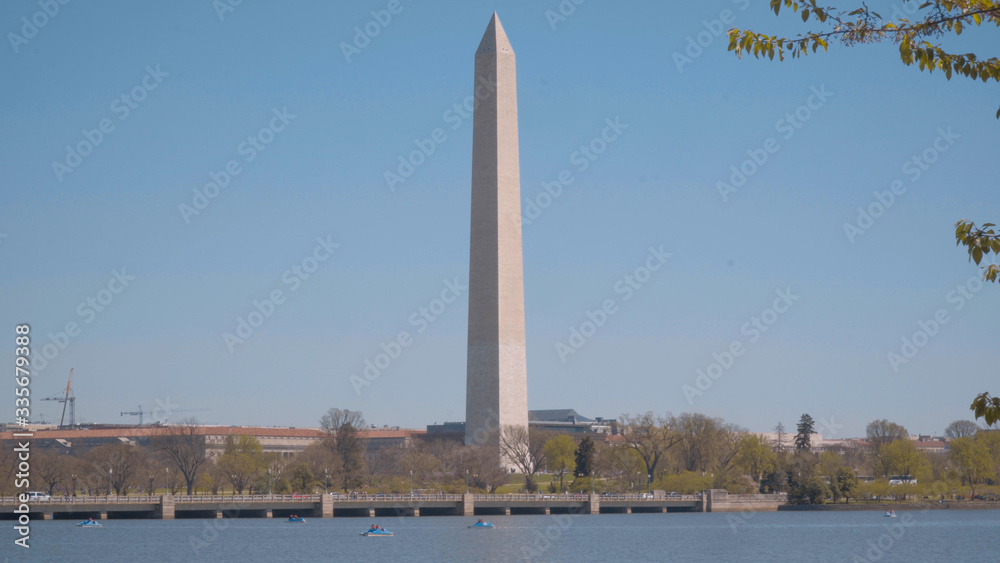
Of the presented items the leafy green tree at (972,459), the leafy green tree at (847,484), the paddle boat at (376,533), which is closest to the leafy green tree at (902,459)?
the leafy green tree at (972,459)

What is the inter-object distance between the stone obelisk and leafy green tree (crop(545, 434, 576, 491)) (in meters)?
16.4

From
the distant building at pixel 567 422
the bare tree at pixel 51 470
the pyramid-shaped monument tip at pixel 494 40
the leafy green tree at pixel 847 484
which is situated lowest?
the leafy green tree at pixel 847 484

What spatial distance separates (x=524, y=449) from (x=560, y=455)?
10659mm

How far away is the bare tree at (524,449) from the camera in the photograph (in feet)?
301

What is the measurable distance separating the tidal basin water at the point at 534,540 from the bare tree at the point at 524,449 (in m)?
6.28

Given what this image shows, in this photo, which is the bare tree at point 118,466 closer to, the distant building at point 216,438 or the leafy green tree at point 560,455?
the distant building at point 216,438

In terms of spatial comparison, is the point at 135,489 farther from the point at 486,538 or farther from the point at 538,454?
the point at 486,538

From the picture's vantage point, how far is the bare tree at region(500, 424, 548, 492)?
9175cm

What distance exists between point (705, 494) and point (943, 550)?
129ft

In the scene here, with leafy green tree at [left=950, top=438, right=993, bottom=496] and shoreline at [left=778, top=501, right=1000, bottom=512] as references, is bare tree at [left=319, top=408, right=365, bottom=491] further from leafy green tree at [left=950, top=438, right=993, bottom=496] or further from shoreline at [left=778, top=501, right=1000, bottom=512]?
leafy green tree at [left=950, top=438, right=993, bottom=496]

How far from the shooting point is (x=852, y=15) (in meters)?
8.76

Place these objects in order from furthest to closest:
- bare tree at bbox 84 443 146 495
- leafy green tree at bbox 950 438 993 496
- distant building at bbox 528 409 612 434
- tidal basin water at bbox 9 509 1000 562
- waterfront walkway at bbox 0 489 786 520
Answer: distant building at bbox 528 409 612 434
leafy green tree at bbox 950 438 993 496
bare tree at bbox 84 443 146 495
waterfront walkway at bbox 0 489 786 520
tidal basin water at bbox 9 509 1000 562

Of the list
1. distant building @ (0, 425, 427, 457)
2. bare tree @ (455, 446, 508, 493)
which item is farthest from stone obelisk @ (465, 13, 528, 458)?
distant building @ (0, 425, 427, 457)

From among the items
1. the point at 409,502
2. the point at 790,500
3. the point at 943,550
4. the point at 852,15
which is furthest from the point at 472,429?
the point at 852,15
